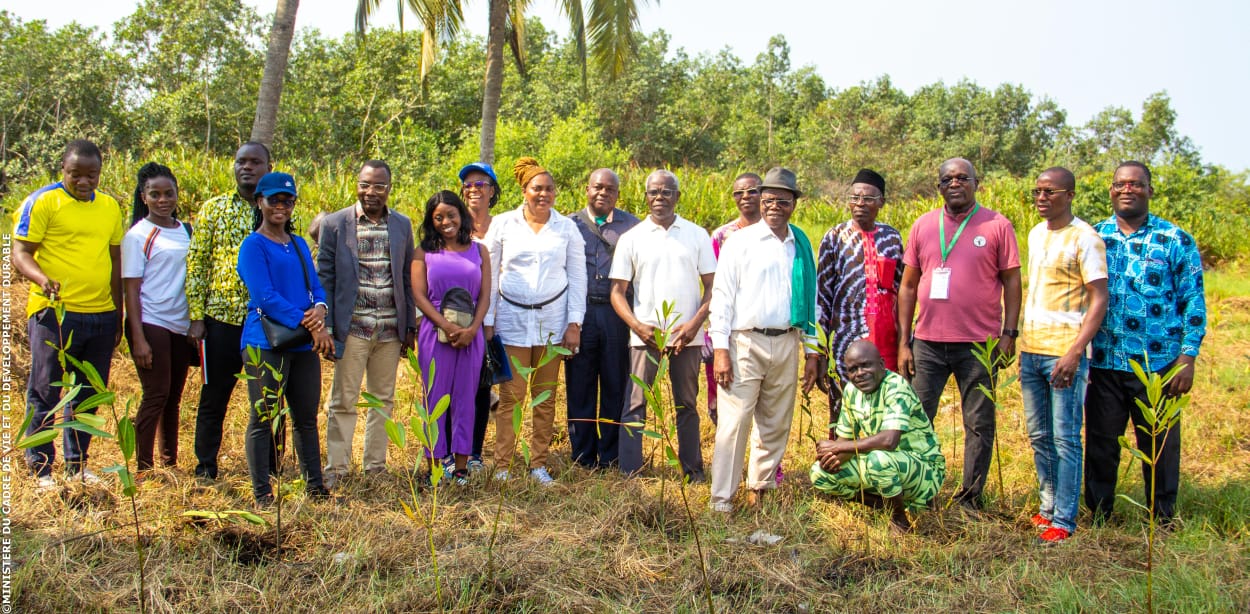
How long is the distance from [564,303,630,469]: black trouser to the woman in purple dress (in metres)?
0.62

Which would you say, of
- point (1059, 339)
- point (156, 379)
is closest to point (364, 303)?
point (156, 379)

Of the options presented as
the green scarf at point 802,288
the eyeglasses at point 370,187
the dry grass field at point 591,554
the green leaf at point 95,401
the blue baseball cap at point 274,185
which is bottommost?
the dry grass field at point 591,554

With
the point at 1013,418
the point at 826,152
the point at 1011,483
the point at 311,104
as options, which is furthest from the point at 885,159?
the point at 1011,483

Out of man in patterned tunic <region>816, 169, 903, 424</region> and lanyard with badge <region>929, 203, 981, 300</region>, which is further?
man in patterned tunic <region>816, 169, 903, 424</region>

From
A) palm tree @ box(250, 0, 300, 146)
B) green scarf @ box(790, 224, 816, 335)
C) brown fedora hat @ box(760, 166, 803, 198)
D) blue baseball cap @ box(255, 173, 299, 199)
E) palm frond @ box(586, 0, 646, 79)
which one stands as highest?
palm frond @ box(586, 0, 646, 79)

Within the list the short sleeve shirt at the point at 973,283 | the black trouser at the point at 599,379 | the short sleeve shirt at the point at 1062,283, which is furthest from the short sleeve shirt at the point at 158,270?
the short sleeve shirt at the point at 1062,283

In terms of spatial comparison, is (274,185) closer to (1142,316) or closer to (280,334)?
(280,334)

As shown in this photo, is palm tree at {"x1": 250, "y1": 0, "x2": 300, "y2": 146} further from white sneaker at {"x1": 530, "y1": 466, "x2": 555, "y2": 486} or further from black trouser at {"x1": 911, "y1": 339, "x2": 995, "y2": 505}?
black trouser at {"x1": 911, "y1": 339, "x2": 995, "y2": 505}

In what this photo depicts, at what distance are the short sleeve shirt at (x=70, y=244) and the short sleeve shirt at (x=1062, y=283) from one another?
4.22 metres

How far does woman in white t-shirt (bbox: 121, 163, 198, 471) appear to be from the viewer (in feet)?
12.8

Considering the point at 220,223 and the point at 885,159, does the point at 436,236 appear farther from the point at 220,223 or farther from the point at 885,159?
the point at 885,159

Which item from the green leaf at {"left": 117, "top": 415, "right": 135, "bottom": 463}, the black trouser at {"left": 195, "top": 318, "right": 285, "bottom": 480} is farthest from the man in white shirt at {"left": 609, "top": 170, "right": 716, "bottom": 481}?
the green leaf at {"left": 117, "top": 415, "right": 135, "bottom": 463}

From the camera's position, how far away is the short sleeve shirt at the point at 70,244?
3771mm

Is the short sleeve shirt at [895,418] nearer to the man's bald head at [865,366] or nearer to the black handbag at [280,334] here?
the man's bald head at [865,366]
